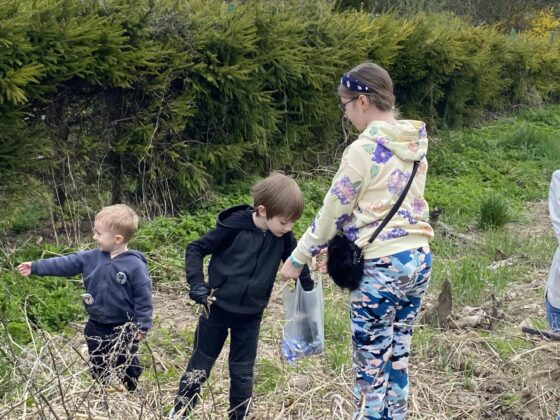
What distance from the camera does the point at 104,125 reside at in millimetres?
7453

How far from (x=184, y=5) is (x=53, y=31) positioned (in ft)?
7.01

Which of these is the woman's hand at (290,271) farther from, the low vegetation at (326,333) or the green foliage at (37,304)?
the green foliage at (37,304)

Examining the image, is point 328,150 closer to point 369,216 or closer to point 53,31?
point 53,31

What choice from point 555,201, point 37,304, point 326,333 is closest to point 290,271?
point 555,201

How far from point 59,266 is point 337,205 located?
4.71 ft

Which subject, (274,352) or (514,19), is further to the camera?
(514,19)

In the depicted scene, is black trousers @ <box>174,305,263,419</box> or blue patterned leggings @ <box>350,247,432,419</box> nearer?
blue patterned leggings @ <box>350,247,432,419</box>

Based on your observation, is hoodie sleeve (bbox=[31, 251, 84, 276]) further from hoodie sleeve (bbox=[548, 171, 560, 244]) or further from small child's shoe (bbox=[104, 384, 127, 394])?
hoodie sleeve (bbox=[548, 171, 560, 244])

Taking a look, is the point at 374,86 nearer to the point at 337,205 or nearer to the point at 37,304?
the point at 337,205

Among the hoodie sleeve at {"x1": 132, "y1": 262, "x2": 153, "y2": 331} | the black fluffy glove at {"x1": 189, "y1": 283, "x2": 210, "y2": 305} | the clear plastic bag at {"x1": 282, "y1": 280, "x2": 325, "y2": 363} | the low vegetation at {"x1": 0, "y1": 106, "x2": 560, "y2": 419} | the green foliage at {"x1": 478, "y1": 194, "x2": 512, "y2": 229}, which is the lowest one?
the green foliage at {"x1": 478, "y1": 194, "x2": 512, "y2": 229}

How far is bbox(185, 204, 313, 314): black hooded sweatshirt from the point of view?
3.57 meters

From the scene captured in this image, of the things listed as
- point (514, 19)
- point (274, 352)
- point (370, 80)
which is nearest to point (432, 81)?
point (274, 352)

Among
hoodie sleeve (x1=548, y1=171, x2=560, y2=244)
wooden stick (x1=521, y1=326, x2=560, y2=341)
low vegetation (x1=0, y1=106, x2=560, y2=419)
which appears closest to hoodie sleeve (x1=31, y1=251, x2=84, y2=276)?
low vegetation (x1=0, y1=106, x2=560, y2=419)

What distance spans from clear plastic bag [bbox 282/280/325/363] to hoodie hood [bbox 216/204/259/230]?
0.45 meters
